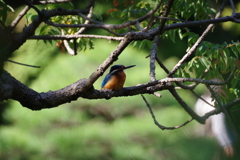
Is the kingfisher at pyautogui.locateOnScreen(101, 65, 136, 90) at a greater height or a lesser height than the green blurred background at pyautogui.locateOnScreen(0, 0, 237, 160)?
greater

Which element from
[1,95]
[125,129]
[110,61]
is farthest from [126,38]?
[125,129]

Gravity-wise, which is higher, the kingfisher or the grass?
the kingfisher

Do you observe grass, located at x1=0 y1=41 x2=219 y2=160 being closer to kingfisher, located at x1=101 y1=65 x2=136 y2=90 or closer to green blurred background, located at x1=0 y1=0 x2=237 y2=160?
green blurred background, located at x1=0 y1=0 x2=237 y2=160

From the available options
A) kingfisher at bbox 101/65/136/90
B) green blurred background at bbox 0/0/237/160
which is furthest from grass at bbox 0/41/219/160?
kingfisher at bbox 101/65/136/90

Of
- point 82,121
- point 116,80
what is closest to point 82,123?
point 82,121

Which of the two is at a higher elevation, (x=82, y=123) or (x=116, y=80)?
(x=116, y=80)

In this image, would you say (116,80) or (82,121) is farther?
(82,121)

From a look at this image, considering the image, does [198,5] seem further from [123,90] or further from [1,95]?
[1,95]

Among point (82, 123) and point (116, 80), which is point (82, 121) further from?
point (116, 80)

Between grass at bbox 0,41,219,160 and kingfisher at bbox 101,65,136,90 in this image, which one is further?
grass at bbox 0,41,219,160

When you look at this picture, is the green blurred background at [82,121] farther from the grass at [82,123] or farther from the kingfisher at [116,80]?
the kingfisher at [116,80]

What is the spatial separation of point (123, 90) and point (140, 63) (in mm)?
3250

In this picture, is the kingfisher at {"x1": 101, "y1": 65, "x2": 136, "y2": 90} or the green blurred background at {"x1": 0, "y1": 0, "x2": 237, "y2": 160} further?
the green blurred background at {"x1": 0, "y1": 0, "x2": 237, "y2": 160}

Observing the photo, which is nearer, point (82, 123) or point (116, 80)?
point (116, 80)
